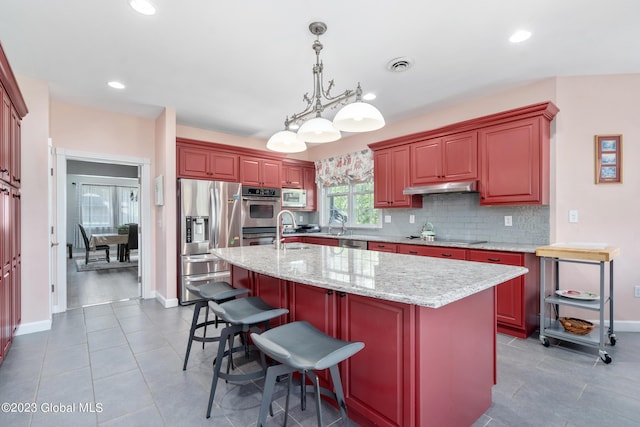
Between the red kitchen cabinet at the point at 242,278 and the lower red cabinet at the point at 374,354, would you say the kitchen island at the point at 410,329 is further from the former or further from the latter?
the red kitchen cabinet at the point at 242,278

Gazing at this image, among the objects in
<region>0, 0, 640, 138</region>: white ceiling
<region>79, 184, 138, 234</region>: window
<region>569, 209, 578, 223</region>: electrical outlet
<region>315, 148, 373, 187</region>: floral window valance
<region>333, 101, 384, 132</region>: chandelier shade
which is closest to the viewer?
<region>333, 101, 384, 132</region>: chandelier shade

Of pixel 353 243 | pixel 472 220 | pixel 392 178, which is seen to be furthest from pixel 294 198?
pixel 472 220

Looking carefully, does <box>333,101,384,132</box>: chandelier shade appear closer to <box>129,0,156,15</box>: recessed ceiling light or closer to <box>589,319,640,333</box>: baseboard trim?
<box>129,0,156,15</box>: recessed ceiling light

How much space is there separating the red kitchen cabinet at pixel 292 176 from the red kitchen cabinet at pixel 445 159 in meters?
2.33

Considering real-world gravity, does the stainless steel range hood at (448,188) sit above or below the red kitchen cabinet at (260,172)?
below

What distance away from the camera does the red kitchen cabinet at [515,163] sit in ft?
9.52

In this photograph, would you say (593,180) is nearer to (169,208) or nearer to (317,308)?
(317,308)

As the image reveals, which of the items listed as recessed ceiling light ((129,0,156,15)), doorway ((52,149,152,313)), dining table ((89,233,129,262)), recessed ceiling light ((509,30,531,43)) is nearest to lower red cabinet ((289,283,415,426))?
recessed ceiling light ((129,0,156,15))

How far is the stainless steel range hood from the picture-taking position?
331 centimetres

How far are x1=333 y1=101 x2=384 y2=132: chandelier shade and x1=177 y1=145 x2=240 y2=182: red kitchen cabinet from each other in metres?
2.79

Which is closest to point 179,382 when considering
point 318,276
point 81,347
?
point 81,347

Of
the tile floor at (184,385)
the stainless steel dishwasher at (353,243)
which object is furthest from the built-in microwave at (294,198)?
the tile floor at (184,385)

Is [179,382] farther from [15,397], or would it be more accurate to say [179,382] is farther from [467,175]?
[467,175]

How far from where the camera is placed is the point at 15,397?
1.92 metres
